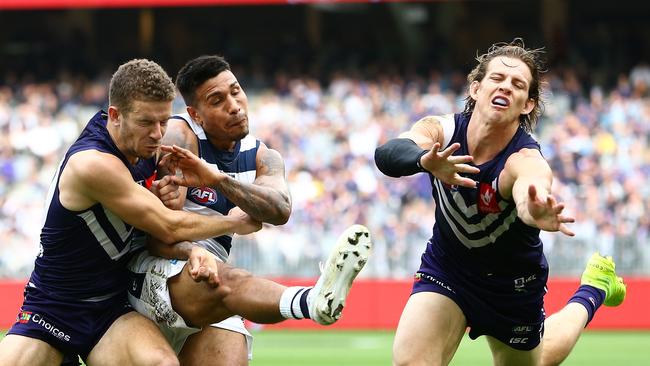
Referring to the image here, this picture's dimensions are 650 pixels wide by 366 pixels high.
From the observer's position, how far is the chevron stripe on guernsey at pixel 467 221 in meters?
7.09

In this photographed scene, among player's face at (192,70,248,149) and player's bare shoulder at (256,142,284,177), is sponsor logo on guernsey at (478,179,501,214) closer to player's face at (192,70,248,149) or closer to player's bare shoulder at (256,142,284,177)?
player's bare shoulder at (256,142,284,177)

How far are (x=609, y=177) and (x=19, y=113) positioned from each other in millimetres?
11037

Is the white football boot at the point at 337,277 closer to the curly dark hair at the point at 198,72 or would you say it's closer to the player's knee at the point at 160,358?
the player's knee at the point at 160,358

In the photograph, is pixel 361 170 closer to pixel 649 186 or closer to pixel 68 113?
pixel 649 186

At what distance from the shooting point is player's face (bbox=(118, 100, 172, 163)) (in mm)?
6613

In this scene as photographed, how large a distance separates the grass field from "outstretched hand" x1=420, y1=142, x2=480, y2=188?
21.9 ft

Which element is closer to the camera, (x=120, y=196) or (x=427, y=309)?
(x=120, y=196)

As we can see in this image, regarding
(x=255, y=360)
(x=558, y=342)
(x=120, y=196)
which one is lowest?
(x=255, y=360)

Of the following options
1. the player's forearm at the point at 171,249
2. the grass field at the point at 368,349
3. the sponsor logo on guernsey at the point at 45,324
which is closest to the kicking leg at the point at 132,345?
the sponsor logo on guernsey at the point at 45,324

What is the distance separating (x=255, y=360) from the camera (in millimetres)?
13383

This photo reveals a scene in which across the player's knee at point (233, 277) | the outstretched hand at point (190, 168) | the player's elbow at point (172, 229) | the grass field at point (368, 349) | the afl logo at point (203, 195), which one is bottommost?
the grass field at point (368, 349)

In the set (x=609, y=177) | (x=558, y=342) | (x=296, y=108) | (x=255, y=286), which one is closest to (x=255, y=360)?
(x=558, y=342)

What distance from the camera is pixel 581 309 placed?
8.58 m

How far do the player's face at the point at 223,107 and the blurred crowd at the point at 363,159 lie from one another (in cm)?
1048
